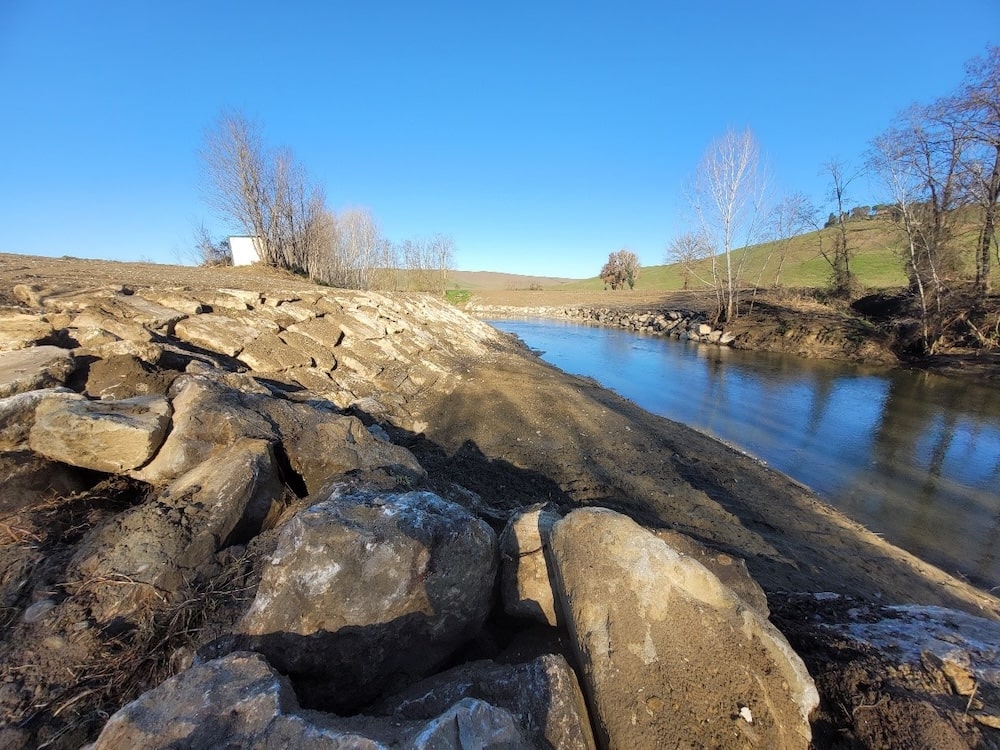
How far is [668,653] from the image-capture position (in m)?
2.06

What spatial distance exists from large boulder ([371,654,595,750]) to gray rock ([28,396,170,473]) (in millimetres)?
2916

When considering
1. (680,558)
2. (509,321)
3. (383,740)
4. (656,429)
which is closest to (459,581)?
(383,740)

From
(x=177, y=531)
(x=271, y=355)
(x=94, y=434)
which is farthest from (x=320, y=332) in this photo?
(x=177, y=531)

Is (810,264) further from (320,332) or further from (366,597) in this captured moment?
(366,597)

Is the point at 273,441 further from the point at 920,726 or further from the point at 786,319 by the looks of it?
the point at 786,319

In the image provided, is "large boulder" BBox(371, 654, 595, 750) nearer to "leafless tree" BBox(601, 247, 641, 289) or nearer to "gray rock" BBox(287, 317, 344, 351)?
"gray rock" BBox(287, 317, 344, 351)

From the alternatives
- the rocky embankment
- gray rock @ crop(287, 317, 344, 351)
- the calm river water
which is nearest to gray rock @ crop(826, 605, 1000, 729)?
the calm river water

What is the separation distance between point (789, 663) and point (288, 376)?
8.28 m

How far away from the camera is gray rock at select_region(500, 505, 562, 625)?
268 cm

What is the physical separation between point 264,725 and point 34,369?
15.1 ft

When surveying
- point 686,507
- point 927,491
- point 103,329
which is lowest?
point 927,491

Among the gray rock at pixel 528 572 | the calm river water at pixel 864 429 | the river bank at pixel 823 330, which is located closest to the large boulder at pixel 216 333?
the gray rock at pixel 528 572

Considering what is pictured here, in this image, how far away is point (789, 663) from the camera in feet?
6.60

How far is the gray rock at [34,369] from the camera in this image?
381 cm
